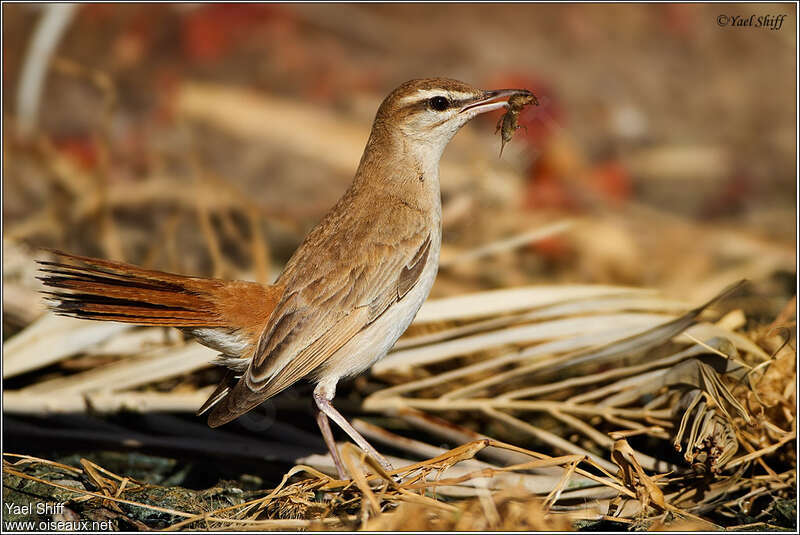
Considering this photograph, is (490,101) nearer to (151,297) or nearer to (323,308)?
(323,308)

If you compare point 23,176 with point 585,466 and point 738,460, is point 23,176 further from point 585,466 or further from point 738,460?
point 738,460

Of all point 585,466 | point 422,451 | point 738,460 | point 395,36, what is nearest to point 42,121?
point 395,36

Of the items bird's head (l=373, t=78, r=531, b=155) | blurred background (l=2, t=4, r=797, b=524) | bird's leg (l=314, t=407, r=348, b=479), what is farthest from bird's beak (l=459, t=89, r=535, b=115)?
bird's leg (l=314, t=407, r=348, b=479)

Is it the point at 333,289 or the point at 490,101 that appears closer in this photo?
the point at 333,289

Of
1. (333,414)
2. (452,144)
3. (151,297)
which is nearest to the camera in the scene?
(151,297)

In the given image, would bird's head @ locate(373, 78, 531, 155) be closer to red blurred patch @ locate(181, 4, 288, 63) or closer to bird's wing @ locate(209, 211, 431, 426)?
bird's wing @ locate(209, 211, 431, 426)

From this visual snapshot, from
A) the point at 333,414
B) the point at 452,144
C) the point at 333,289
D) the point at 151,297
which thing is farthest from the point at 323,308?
the point at 452,144
